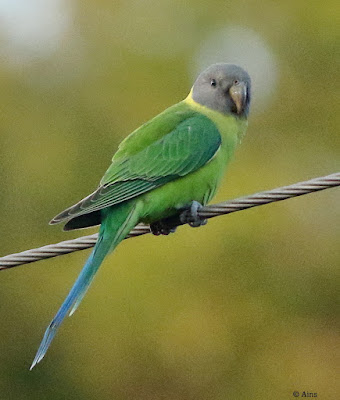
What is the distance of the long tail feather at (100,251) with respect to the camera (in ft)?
14.7

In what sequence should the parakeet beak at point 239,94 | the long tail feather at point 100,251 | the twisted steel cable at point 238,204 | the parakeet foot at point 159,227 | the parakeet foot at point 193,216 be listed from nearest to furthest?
the twisted steel cable at point 238,204 < the long tail feather at point 100,251 < the parakeet foot at point 193,216 < the parakeet foot at point 159,227 < the parakeet beak at point 239,94

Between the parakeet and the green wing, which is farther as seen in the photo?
the green wing

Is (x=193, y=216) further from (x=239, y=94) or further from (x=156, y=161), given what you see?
(x=239, y=94)

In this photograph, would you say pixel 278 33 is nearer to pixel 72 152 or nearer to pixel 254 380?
pixel 72 152

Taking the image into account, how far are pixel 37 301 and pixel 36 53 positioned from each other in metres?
3.96

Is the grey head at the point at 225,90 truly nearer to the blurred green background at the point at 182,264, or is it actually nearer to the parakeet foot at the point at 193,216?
the parakeet foot at the point at 193,216

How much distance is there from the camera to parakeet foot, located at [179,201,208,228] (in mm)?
4872

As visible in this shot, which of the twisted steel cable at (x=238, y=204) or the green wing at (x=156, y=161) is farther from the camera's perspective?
the green wing at (x=156, y=161)

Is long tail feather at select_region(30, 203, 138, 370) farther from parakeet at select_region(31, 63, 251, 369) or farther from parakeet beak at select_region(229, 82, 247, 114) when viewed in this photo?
parakeet beak at select_region(229, 82, 247, 114)

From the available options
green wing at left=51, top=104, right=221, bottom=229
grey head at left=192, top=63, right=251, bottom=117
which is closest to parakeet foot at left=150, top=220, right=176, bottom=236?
green wing at left=51, top=104, right=221, bottom=229

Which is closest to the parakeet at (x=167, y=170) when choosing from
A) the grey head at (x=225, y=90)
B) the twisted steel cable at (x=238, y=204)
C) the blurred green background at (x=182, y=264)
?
the grey head at (x=225, y=90)

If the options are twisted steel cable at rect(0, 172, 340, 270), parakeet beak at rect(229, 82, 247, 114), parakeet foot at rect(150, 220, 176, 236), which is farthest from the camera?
parakeet beak at rect(229, 82, 247, 114)

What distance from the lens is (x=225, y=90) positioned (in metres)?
5.63

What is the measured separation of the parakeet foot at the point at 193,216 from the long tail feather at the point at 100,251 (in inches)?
10.6
